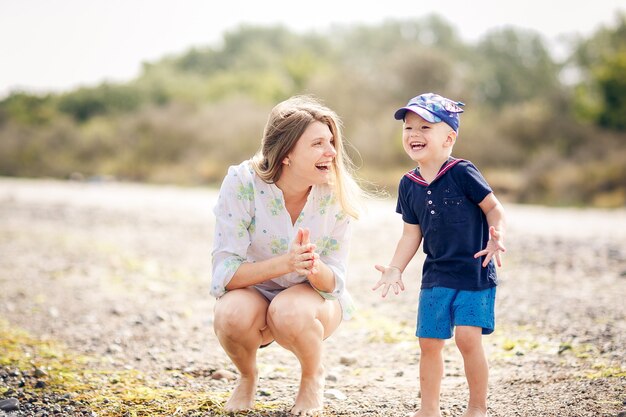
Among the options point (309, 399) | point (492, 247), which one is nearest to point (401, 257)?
point (492, 247)

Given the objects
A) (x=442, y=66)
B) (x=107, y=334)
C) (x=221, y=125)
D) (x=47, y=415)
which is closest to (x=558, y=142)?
(x=442, y=66)

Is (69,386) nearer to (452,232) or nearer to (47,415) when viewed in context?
(47,415)

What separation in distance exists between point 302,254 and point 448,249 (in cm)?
69

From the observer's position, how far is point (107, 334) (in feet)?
18.7

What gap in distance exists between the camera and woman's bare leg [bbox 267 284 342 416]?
140 inches

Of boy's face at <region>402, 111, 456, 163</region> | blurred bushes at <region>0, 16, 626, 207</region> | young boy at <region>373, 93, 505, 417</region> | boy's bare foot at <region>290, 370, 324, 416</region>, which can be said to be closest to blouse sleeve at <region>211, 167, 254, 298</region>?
boy's bare foot at <region>290, 370, 324, 416</region>

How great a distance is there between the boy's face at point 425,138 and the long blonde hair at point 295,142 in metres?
0.39

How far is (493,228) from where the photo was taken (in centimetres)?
330

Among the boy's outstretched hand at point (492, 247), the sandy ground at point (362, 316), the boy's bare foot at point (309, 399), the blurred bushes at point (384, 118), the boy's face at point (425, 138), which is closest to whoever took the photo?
the boy's outstretched hand at point (492, 247)

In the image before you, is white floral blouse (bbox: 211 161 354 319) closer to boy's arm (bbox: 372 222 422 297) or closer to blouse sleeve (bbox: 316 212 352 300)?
blouse sleeve (bbox: 316 212 352 300)

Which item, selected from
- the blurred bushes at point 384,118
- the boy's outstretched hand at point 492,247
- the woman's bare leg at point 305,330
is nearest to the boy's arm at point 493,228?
the boy's outstretched hand at point 492,247

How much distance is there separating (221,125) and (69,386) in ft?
91.6

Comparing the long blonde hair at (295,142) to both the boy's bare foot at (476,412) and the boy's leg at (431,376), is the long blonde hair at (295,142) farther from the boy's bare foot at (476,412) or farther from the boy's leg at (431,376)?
the boy's bare foot at (476,412)

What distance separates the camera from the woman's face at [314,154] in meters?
3.67
